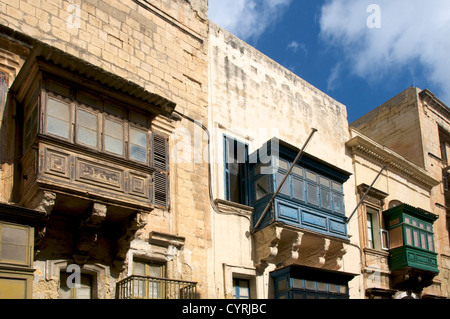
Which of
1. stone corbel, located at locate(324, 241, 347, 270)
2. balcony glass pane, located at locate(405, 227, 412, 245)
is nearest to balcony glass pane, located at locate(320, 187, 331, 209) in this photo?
stone corbel, located at locate(324, 241, 347, 270)

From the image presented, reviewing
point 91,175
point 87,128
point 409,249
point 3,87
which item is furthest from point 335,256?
point 3,87

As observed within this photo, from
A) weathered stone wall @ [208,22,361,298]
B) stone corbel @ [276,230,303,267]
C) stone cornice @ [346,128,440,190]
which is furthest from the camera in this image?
stone cornice @ [346,128,440,190]

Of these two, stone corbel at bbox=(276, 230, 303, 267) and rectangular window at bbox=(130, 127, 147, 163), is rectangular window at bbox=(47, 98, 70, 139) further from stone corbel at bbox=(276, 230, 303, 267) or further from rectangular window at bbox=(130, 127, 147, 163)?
stone corbel at bbox=(276, 230, 303, 267)

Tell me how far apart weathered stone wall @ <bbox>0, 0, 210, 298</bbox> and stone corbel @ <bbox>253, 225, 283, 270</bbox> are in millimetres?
1430

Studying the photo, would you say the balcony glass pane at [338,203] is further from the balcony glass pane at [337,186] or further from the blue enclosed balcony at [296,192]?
the balcony glass pane at [337,186]

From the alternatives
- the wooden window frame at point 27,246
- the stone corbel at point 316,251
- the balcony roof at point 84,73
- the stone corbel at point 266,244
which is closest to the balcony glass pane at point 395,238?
the stone corbel at point 316,251

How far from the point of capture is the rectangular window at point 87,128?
9.91 m

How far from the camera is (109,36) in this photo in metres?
12.4

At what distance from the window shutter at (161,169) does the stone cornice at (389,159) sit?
775 centimetres

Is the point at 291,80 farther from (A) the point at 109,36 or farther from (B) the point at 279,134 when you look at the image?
(A) the point at 109,36

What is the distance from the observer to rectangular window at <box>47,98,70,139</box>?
9555 mm

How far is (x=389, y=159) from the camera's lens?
63.7ft
